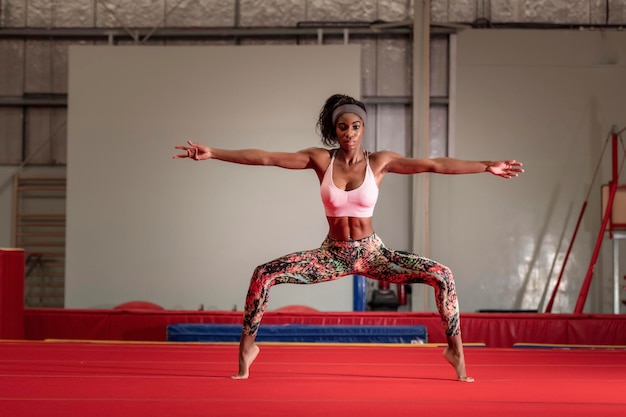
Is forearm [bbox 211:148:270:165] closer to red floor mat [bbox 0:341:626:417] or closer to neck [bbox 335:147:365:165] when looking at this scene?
neck [bbox 335:147:365:165]

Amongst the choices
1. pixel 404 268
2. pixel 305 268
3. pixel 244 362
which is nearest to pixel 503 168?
pixel 404 268

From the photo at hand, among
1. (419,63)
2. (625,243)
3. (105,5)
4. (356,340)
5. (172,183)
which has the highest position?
(105,5)

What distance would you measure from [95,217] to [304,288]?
2.50m

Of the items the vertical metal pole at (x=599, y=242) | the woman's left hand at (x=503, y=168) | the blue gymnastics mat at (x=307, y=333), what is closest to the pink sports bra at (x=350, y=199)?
the woman's left hand at (x=503, y=168)

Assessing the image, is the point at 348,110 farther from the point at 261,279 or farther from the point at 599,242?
the point at 599,242

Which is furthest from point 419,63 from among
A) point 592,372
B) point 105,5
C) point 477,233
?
point 592,372

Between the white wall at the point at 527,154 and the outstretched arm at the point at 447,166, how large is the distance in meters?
6.32

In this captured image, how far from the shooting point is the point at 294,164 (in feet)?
12.2

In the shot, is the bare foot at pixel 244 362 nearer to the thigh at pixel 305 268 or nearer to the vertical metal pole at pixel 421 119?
the thigh at pixel 305 268

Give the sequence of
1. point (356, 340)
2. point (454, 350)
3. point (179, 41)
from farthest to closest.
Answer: point (179, 41) < point (356, 340) < point (454, 350)

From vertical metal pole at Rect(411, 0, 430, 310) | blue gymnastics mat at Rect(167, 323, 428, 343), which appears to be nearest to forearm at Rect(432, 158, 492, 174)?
blue gymnastics mat at Rect(167, 323, 428, 343)

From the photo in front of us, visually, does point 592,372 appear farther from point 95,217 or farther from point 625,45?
point 625,45

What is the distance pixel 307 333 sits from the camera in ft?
20.7

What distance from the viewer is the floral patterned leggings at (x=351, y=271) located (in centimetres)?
354
